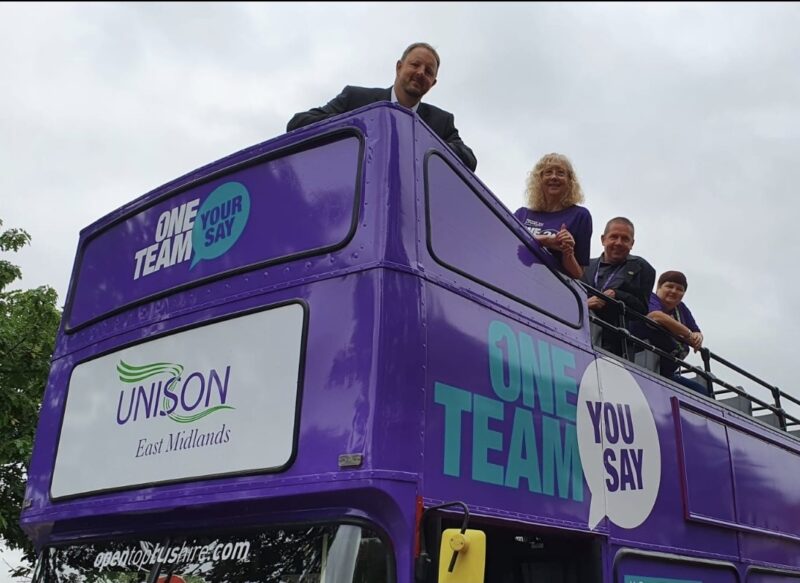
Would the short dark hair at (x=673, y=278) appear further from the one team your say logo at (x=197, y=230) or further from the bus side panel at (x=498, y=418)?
the one team your say logo at (x=197, y=230)

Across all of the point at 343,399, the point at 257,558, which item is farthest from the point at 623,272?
the point at 257,558

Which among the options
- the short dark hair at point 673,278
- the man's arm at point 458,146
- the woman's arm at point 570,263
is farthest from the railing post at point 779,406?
the man's arm at point 458,146

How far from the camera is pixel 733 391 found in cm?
652

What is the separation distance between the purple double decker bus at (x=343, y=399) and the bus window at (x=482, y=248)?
0.05ft

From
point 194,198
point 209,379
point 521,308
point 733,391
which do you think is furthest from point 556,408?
point 733,391

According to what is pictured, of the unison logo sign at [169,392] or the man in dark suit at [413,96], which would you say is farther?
the man in dark suit at [413,96]

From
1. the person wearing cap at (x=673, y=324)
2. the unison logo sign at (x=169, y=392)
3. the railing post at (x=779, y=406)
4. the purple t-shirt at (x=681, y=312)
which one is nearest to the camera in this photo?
the unison logo sign at (x=169, y=392)

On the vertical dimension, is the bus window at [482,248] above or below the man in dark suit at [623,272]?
below

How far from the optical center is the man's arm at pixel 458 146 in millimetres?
4609

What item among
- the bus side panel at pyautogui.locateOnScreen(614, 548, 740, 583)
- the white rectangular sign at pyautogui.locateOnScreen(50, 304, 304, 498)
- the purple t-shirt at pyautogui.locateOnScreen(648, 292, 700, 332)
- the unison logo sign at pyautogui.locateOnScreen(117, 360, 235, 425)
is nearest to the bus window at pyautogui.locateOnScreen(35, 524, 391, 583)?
the white rectangular sign at pyautogui.locateOnScreen(50, 304, 304, 498)

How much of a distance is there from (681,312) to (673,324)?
1105mm

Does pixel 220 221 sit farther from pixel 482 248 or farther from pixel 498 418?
pixel 498 418

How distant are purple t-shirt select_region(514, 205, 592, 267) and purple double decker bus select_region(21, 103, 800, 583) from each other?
391 millimetres

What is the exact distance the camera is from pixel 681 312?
7.58 m
